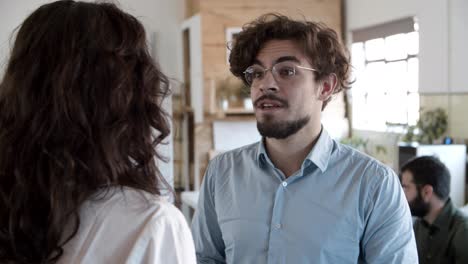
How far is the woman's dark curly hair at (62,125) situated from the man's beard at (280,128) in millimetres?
798

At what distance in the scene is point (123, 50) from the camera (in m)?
0.86

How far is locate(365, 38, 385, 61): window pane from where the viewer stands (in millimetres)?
6082

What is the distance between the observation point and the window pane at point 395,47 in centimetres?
565

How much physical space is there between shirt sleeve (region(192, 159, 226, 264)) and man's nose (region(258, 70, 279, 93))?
294 millimetres

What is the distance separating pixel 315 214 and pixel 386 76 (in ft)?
16.0

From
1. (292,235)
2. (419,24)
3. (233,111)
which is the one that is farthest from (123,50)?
(233,111)

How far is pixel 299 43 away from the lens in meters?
1.75

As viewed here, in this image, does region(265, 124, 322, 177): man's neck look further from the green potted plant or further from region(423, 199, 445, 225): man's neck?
the green potted plant

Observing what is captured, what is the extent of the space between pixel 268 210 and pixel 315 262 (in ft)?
0.64

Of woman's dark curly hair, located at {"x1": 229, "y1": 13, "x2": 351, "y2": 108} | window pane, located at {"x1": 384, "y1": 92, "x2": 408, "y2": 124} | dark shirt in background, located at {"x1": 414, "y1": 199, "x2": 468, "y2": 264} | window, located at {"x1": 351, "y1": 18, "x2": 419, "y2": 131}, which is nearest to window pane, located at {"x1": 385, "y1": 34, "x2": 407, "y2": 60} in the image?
window, located at {"x1": 351, "y1": 18, "x2": 419, "y2": 131}

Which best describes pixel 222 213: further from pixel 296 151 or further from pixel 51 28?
pixel 51 28

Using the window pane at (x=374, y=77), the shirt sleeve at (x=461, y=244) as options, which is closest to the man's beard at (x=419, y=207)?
the shirt sleeve at (x=461, y=244)

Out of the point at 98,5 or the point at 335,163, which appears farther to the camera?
the point at 335,163

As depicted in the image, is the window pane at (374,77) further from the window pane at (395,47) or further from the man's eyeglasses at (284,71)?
the man's eyeglasses at (284,71)
